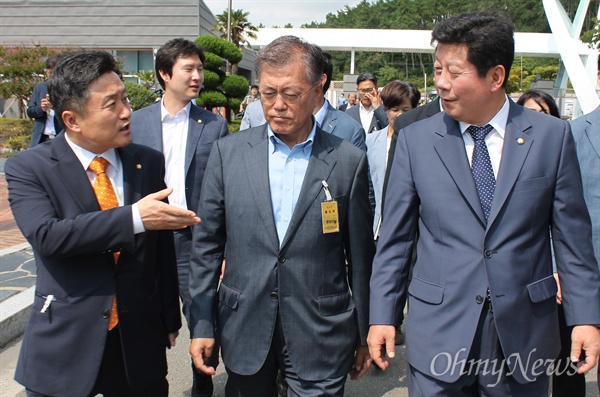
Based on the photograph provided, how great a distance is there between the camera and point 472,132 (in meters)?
2.39

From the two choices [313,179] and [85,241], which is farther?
[313,179]

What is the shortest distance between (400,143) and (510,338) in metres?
0.93

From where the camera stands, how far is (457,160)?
2.31 m

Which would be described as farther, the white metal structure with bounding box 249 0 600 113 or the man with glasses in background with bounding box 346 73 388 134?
the white metal structure with bounding box 249 0 600 113

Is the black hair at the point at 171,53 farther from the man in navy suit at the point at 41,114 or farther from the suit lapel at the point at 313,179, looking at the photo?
the man in navy suit at the point at 41,114

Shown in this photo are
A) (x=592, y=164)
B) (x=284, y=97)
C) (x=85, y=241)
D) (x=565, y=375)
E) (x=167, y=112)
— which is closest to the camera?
(x=85, y=241)

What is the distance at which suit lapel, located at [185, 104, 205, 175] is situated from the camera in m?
3.82

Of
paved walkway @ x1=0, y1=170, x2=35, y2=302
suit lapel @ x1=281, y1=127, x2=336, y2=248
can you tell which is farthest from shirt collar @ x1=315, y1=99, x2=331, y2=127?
paved walkway @ x1=0, y1=170, x2=35, y2=302

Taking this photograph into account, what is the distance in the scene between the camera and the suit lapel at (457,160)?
2248mm

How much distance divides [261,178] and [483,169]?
0.93 meters

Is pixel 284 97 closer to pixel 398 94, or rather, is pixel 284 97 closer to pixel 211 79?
pixel 398 94

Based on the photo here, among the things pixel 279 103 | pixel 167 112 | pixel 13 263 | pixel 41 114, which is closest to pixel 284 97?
pixel 279 103

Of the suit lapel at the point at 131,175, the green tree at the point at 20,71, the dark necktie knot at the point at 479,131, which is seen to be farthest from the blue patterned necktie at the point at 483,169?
the green tree at the point at 20,71

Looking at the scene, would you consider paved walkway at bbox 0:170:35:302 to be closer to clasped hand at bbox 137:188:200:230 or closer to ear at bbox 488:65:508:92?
clasped hand at bbox 137:188:200:230
